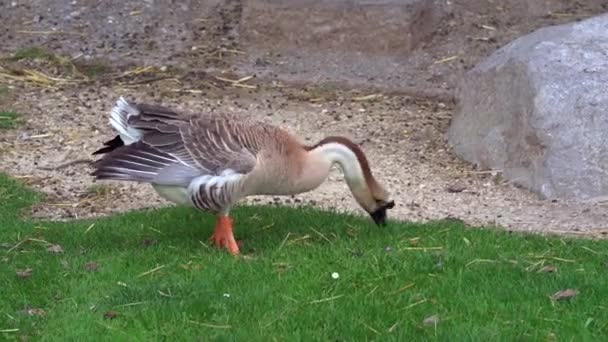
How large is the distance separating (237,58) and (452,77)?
6.97ft

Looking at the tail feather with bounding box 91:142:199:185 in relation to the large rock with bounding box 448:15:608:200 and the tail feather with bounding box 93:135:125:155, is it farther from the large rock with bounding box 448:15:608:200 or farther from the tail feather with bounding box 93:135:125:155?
the large rock with bounding box 448:15:608:200

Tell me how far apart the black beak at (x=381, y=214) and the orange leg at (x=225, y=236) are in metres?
0.87

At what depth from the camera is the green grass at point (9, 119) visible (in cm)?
992

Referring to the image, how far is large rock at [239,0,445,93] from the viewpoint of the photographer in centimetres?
1134

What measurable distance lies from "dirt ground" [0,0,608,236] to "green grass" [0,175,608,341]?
76 centimetres

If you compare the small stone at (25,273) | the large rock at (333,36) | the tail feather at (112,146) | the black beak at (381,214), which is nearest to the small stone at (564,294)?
the black beak at (381,214)

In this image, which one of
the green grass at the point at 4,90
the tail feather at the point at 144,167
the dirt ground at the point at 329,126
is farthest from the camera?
the green grass at the point at 4,90

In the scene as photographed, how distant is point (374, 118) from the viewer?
10.1 metres

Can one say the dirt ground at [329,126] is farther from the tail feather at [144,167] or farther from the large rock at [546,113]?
the tail feather at [144,167]

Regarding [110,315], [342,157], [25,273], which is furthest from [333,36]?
[110,315]

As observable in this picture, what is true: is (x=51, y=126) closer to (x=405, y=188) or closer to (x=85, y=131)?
(x=85, y=131)

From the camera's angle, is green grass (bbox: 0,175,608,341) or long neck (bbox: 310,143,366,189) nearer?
green grass (bbox: 0,175,608,341)

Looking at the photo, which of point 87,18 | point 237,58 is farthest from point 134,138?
point 87,18

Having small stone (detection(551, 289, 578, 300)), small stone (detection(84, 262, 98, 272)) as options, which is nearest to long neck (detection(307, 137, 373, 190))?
small stone (detection(84, 262, 98, 272))
